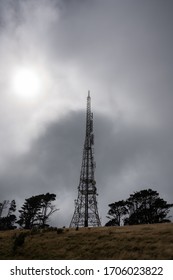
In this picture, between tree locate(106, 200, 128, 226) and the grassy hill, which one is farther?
tree locate(106, 200, 128, 226)

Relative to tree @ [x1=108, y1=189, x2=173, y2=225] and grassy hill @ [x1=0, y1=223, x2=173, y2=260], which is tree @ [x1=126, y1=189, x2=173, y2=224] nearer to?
tree @ [x1=108, y1=189, x2=173, y2=225]

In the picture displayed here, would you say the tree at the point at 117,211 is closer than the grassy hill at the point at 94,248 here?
No

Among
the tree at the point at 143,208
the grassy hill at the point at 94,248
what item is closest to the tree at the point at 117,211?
the tree at the point at 143,208

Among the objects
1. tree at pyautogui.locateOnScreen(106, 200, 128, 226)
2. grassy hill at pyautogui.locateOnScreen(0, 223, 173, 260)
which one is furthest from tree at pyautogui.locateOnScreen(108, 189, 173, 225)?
grassy hill at pyautogui.locateOnScreen(0, 223, 173, 260)

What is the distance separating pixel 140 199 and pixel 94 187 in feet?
51.0

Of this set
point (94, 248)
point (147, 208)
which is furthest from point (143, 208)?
point (94, 248)

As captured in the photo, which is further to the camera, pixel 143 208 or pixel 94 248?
pixel 143 208

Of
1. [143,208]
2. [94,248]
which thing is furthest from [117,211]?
[94,248]

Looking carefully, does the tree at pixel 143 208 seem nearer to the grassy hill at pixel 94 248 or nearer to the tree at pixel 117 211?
the tree at pixel 117 211

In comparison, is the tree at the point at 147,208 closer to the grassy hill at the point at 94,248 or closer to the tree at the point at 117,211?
the tree at the point at 117,211

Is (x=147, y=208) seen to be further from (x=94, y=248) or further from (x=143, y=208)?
(x=94, y=248)

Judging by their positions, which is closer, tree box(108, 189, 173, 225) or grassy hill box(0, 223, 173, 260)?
grassy hill box(0, 223, 173, 260)
